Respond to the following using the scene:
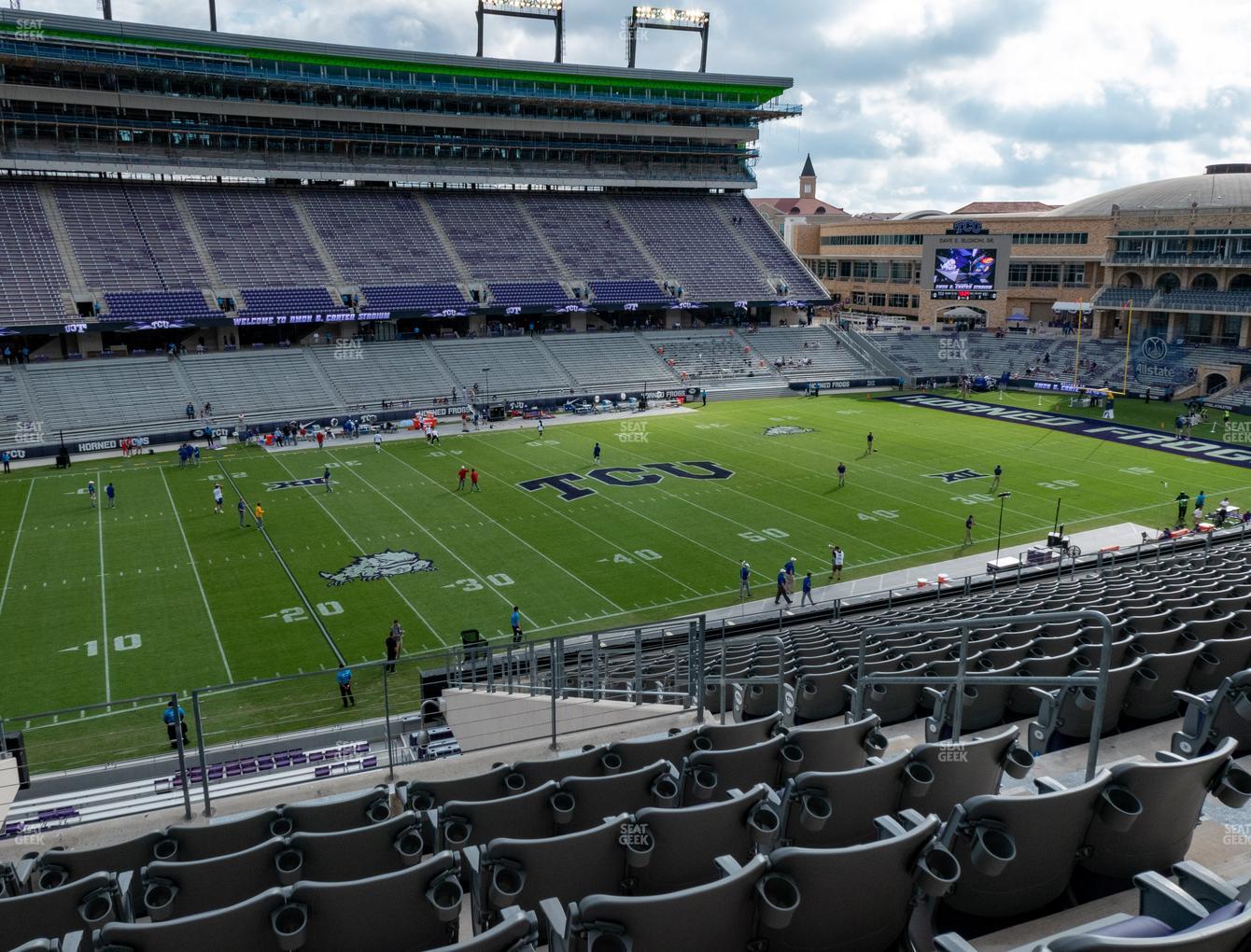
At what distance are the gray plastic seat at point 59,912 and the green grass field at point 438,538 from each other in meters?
11.0

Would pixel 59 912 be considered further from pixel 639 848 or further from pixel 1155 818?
pixel 1155 818

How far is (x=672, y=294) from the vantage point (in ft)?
230

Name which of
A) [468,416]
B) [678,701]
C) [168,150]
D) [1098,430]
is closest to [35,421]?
[468,416]

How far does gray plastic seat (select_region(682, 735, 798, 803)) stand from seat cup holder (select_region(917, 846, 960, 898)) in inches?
85.1

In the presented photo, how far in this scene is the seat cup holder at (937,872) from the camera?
3.96 m

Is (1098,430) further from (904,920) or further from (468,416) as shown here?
(904,920)

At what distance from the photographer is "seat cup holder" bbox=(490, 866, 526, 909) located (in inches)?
179

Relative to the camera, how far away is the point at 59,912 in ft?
16.2

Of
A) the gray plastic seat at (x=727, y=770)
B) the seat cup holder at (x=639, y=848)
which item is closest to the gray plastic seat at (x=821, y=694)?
the gray plastic seat at (x=727, y=770)

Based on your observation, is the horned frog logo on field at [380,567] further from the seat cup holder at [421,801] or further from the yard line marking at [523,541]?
the seat cup holder at [421,801]

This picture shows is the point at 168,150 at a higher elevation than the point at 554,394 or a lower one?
higher

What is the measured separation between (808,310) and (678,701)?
66136 mm

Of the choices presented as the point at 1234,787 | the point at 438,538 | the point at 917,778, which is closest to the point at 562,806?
the point at 917,778

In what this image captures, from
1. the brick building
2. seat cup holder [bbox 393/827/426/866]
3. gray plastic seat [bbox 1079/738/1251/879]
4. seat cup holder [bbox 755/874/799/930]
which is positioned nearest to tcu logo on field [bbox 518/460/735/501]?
seat cup holder [bbox 393/827/426/866]
